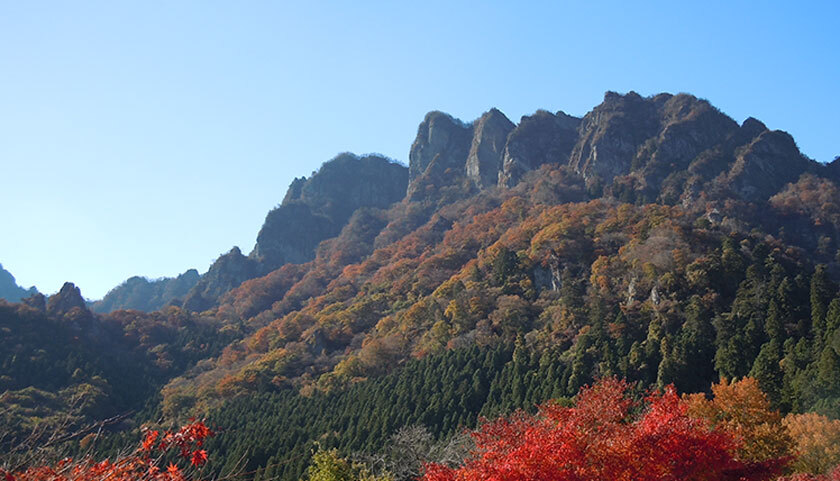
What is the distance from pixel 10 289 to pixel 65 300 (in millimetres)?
94731

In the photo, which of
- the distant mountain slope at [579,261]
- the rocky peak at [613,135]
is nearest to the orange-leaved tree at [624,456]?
the distant mountain slope at [579,261]

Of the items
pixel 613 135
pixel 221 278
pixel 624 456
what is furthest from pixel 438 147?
pixel 624 456

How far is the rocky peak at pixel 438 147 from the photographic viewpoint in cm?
15800

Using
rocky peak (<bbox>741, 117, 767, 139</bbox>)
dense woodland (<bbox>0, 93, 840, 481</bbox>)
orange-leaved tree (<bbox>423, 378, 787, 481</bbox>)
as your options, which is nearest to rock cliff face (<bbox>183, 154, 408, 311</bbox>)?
dense woodland (<bbox>0, 93, 840, 481</bbox>)

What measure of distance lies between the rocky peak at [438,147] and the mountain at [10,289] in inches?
4197

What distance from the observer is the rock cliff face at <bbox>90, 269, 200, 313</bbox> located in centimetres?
16188

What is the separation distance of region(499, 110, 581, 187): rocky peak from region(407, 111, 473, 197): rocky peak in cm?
2205

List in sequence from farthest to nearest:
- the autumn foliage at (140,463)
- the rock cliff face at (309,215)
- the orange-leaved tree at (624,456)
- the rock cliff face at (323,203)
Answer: the rock cliff face at (323,203)
the rock cliff face at (309,215)
the orange-leaved tree at (624,456)
the autumn foliage at (140,463)

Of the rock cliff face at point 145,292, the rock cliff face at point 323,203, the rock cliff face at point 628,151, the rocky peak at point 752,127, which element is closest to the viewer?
the rock cliff face at point 628,151

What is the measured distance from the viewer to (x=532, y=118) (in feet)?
465

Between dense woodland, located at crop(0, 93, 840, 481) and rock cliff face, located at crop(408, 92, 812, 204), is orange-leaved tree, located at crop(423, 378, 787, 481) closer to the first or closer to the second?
dense woodland, located at crop(0, 93, 840, 481)

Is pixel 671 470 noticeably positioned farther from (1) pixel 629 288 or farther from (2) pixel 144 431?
(1) pixel 629 288

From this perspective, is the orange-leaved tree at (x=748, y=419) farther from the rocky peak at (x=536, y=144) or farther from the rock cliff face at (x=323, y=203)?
the rock cliff face at (x=323, y=203)

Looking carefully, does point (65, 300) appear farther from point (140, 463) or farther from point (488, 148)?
point (488, 148)
